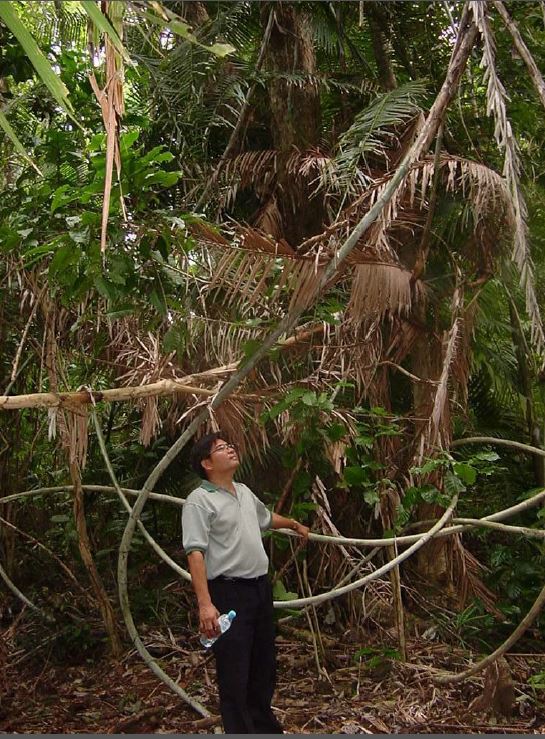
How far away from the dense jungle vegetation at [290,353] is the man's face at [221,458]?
1.41 feet

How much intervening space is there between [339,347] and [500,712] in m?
1.78

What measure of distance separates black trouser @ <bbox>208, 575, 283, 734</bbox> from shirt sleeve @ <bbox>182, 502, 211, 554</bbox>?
0.16 m

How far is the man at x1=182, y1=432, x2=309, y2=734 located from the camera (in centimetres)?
269

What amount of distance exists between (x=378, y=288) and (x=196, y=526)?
1236 mm

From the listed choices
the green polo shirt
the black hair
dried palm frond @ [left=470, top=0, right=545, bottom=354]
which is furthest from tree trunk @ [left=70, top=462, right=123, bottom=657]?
dried palm frond @ [left=470, top=0, right=545, bottom=354]

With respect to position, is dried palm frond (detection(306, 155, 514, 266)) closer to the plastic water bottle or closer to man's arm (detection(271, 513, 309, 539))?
man's arm (detection(271, 513, 309, 539))

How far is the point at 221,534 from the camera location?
9.09ft

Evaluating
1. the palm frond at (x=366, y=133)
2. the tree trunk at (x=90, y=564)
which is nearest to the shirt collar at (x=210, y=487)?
the tree trunk at (x=90, y=564)

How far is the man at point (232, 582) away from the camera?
269 cm

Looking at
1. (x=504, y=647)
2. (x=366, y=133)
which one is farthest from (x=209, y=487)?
(x=366, y=133)

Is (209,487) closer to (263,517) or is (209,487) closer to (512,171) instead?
(263,517)

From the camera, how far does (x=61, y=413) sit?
3471mm

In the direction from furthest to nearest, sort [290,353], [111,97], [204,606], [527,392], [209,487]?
[527,392]
[290,353]
[209,487]
[204,606]
[111,97]

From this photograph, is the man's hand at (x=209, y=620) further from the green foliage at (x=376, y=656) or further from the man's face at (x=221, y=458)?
the green foliage at (x=376, y=656)
